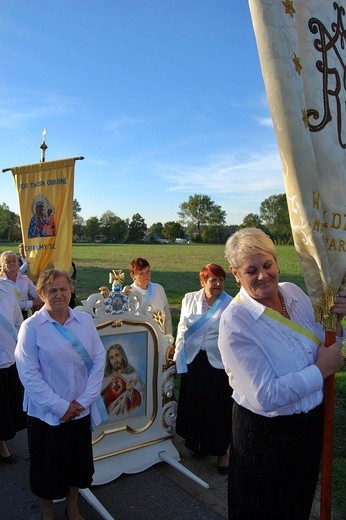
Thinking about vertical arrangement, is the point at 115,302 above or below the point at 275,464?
above

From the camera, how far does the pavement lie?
3.42 m

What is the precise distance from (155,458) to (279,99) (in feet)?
11.5

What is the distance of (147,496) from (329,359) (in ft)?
8.16

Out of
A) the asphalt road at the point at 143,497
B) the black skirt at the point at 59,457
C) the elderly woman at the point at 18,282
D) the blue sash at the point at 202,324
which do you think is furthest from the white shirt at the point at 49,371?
the elderly woman at the point at 18,282

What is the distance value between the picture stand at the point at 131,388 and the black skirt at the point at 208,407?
212 millimetres

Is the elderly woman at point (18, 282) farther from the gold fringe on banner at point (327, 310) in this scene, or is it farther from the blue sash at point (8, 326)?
the gold fringe on banner at point (327, 310)

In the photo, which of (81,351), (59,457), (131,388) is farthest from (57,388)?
(131,388)

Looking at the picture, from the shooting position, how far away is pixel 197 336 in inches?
161

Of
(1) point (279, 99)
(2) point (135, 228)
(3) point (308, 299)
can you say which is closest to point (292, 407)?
(3) point (308, 299)

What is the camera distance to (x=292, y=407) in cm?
201

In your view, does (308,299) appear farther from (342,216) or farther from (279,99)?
(279,99)

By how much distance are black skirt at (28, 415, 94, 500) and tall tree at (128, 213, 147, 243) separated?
88625 mm

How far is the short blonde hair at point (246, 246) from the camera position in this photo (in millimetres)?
2008

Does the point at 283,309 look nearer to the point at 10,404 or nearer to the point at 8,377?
the point at 8,377
